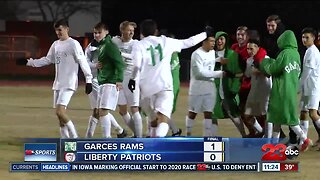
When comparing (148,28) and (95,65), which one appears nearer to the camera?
(148,28)

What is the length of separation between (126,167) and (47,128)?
5.63 meters

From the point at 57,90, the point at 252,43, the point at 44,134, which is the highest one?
the point at 252,43

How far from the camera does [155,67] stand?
962cm

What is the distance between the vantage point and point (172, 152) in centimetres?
865

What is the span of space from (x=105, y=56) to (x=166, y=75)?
4.57 ft

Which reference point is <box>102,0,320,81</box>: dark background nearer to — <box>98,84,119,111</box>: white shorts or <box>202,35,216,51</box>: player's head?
<box>202,35,216,51</box>: player's head

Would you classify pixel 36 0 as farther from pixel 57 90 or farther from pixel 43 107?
pixel 57 90

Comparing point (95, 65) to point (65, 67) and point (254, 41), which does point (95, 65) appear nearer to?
point (65, 67)

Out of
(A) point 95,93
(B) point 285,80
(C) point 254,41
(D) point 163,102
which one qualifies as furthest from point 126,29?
(B) point 285,80

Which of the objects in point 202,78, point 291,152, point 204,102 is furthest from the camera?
point 204,102

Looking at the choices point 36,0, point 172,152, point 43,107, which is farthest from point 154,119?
point 36,0

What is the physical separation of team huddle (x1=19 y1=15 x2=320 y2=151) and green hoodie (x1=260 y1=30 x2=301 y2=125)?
1cm

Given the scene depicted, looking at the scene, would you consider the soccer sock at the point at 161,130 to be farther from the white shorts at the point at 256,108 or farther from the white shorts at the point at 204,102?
the white shorts at the point at 256,108

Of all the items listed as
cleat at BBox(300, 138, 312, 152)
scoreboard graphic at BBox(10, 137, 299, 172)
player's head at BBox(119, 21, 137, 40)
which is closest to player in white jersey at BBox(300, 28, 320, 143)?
cleat at BBox(300, 138, 312, 152)
